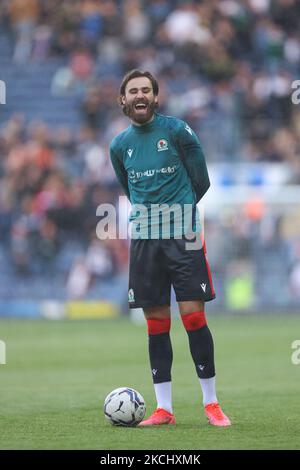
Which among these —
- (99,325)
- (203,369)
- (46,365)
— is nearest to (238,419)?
(203,369)

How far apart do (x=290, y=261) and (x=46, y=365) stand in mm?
9555

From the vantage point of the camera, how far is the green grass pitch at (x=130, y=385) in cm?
715

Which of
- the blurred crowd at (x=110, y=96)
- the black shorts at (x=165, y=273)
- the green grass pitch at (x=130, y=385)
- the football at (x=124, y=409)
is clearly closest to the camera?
the green grass pitch at (x=130, y=385)

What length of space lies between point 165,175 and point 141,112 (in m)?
0.46

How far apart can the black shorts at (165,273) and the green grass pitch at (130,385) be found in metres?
0.89

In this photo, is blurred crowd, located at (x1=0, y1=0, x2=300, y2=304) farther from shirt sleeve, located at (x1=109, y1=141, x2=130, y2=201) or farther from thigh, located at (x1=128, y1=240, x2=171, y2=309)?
thigh, located at (x1=128, y1=240, x2=171, y2=309)

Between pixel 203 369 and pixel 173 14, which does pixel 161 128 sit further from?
pixel 173 14

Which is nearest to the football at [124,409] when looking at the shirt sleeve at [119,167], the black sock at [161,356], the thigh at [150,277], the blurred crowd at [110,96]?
the black sock at [161,356]

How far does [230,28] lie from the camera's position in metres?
25.3

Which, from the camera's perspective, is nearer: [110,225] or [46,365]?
[46,365]

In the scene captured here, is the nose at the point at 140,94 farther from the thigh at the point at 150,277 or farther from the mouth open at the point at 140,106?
the thigh at the point at 150,277

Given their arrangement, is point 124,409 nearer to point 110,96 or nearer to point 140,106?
point 140,106

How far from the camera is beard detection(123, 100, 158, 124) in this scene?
7.98m

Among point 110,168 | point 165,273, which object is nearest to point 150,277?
point 165,273
